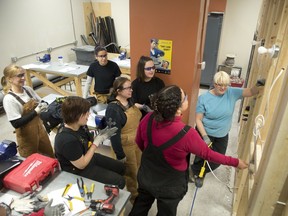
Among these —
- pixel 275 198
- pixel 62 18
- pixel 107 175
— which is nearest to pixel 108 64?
pixel 107 175

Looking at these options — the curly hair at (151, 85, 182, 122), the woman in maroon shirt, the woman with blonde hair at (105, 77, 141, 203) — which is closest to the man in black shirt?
the woman with blonde hair at (105, 77, 141, 203)

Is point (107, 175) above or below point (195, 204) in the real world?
above

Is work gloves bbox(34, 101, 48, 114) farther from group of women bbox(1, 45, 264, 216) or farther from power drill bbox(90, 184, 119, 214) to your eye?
power drill bbox(90, 184, 119, 214)

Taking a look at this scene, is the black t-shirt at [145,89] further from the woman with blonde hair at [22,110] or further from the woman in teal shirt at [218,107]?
the woman with blonde hair at [22,110]

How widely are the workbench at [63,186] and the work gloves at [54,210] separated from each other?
0.20 m

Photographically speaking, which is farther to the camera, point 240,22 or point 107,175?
point 240,22

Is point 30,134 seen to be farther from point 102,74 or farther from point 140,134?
point 140,134

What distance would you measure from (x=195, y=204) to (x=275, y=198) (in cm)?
149

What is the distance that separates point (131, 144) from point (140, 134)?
2.14 ft

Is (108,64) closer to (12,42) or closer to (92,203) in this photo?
(92,203)

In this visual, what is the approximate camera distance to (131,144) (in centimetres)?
251

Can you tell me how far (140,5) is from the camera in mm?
2492

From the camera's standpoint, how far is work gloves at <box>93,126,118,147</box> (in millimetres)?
2158

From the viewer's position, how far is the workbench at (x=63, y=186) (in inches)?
63.3
